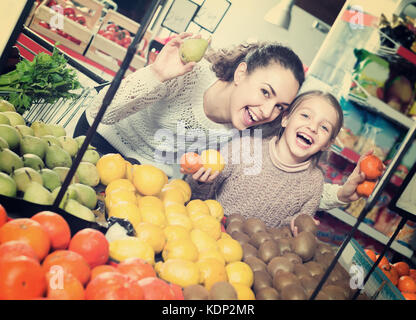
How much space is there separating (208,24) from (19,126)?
498 cm

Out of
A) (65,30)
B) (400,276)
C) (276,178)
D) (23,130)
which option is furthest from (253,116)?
(65,30)

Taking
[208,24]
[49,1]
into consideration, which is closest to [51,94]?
[49,1]

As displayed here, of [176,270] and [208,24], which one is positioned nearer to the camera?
[176,270]

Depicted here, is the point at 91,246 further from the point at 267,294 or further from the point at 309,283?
the point at 309,283

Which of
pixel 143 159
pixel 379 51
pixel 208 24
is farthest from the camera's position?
pixel 208 24

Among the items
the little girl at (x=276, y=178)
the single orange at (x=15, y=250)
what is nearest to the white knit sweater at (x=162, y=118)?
the little girl at (x=276, y=178)

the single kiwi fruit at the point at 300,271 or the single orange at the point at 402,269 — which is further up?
the single orange at the point at 402,269

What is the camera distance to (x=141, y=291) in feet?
2.63

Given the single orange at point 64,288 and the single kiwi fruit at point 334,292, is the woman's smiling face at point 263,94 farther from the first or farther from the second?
the single orange at point 64,288

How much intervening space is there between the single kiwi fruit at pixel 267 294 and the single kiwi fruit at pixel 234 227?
1.35ft

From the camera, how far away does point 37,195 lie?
1.03m

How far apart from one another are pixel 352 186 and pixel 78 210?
1479mm

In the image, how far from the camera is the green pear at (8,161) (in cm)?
110
